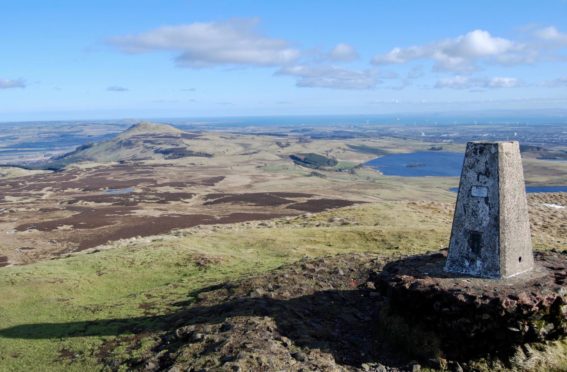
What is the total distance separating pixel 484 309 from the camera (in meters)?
16.3

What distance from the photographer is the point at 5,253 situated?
51656mm

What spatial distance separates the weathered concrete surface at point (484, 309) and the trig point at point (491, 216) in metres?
0.62

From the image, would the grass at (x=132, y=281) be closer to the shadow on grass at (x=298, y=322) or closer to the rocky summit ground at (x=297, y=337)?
the shadow on grass at (x=298, y=322)

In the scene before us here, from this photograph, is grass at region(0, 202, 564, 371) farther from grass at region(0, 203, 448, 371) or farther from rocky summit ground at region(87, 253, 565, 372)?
rocky summit ground at region(87, 253, 565, 372)

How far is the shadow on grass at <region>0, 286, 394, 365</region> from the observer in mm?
18250

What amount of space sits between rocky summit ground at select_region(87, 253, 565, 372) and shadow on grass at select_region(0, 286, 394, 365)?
42 millimetres

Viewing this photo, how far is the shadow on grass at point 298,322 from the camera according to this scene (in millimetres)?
18250

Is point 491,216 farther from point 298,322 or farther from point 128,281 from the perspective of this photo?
point 128,281

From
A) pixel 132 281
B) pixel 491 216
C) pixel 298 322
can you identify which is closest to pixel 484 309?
pixel 491 216

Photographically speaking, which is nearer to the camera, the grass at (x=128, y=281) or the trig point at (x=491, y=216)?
the trig point at (x=491, y=216)

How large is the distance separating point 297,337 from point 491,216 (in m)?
8.57

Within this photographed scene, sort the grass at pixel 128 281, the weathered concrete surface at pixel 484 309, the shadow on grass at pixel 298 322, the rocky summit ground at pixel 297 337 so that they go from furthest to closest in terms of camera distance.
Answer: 1. the grass at pixel 128 281
2. the shadow on grass at pixel 298 322
3. the rocky summit ground at pixel 297 337
4. the weathered concrete surface at pixel 484 309

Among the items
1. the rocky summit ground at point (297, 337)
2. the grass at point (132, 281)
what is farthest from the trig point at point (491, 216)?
the grass at point (132, 281)

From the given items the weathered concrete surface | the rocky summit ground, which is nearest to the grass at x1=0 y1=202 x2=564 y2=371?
the rocky summit ground
